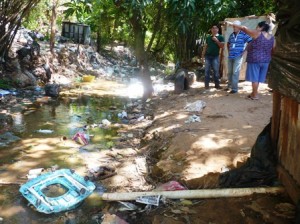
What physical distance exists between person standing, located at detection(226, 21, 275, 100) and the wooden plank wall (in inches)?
116

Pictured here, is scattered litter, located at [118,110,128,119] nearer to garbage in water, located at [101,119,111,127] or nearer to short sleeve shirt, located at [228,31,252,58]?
garbage in water, located at [101,119,111,127]

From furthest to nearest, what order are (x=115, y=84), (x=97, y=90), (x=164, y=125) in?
(x=115, y=84), (x=97, y=90), (x=164, y=125)

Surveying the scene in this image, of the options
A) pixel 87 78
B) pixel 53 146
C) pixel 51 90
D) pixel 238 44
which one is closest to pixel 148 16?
pixel 238 44

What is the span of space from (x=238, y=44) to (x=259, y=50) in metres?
0.72

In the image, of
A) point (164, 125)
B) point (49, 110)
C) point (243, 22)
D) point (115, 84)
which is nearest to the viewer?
point (164, 125)

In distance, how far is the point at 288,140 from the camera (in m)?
2.63

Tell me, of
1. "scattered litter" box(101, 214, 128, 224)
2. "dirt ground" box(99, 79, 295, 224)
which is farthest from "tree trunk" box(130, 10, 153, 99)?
"scattered litter" box(101, 214, 128, 224)

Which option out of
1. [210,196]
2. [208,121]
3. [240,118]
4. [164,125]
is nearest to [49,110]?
[164,125]

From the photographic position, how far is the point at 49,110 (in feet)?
22.6

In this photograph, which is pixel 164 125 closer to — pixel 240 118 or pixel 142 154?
pixel 142 154

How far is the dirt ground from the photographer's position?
8.61 feet

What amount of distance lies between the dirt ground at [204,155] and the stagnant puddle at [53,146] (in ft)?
1.99

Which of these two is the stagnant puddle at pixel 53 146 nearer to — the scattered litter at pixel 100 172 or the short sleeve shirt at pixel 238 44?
the scattered litter at pixel 100 172

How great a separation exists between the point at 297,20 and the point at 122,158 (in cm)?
292
